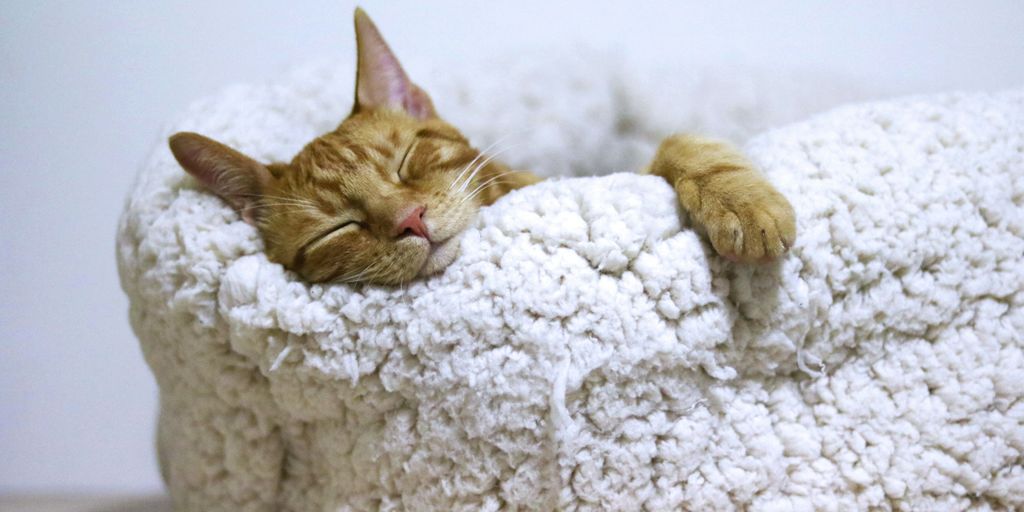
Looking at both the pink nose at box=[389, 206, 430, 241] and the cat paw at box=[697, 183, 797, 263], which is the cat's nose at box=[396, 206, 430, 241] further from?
the cat paw at box=[697, 183, 797, 263]

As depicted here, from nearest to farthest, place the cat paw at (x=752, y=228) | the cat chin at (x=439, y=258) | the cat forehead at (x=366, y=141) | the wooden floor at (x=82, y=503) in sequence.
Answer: the cat paw at (x=752, y=228) → the cat chin at (x=439, y=258) → the cat forehead at (x=366, y=141) → the wooden floor at (x=82, y=503)

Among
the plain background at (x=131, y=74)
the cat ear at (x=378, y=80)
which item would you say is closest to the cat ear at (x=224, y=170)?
the cat ear at (x=378, y=80)

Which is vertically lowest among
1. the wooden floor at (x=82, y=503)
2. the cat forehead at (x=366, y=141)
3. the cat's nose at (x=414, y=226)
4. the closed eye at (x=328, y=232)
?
the wooden floor at (x=82, y=503)

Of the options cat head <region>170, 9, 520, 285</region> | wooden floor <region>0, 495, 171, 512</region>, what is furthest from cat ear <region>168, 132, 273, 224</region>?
wooden floor <region>0, 495, 171, 512</region>

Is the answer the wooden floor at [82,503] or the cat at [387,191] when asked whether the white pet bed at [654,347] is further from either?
the wooden floor at [82,503]

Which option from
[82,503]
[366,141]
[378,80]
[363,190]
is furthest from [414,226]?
[82,503]

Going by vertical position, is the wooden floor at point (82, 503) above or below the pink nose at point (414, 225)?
below

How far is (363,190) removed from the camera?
907mm

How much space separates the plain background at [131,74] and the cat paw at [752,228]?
0.77 meters

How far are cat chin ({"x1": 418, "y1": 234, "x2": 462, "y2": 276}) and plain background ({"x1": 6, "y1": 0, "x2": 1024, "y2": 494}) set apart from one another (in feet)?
2.13

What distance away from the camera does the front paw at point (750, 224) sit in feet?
2.35

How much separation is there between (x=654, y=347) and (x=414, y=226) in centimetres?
30

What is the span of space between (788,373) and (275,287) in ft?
1.88

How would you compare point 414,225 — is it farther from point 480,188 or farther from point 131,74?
point 131,74
